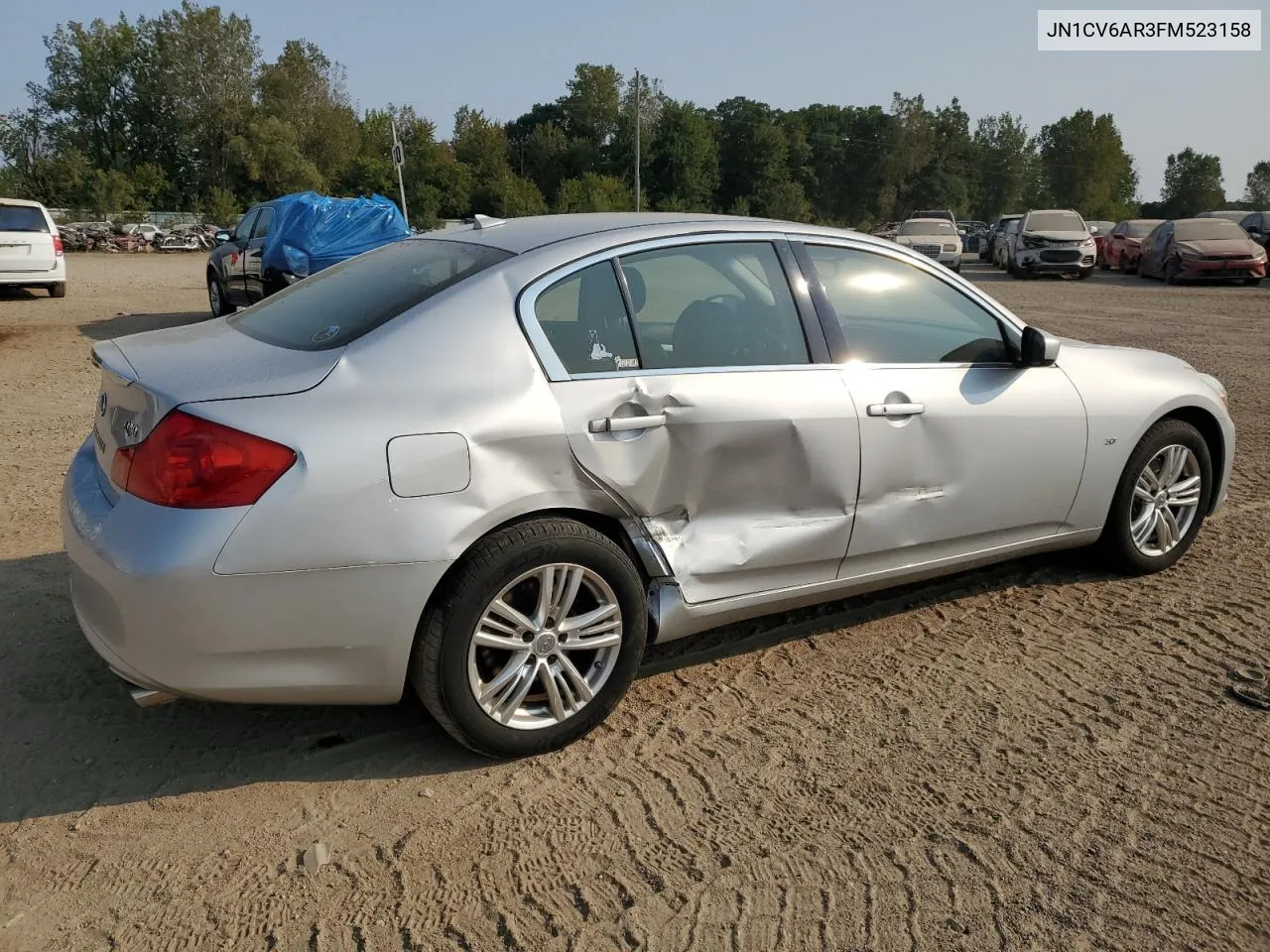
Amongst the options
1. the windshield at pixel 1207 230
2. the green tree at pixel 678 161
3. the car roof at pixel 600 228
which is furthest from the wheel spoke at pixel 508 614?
the green tree at pixel 678 161

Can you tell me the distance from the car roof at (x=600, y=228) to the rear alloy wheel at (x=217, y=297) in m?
11.7

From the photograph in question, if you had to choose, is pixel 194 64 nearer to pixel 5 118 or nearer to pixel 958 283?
pixel 5 118

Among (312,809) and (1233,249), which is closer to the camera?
(312,809)

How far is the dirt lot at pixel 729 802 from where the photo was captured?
7.97 feet

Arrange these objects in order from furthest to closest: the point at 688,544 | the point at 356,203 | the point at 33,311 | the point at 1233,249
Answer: the point at 1233,249
the point at 33,311
the point at 356,203
the point at 688,544

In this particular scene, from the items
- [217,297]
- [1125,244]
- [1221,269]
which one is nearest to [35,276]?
[217,297]

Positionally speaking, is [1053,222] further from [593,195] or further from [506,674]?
[593,195]

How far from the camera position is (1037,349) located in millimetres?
3963

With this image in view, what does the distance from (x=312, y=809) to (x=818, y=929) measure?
1.42 m

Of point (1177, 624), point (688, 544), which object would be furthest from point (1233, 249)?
point (688, 544)

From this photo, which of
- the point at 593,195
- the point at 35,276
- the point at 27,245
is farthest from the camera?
the point at 593,195

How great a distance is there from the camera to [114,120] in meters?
78.6

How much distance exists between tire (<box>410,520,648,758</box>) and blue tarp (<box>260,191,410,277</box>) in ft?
31.7

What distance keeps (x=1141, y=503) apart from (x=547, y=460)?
297 centimetres
